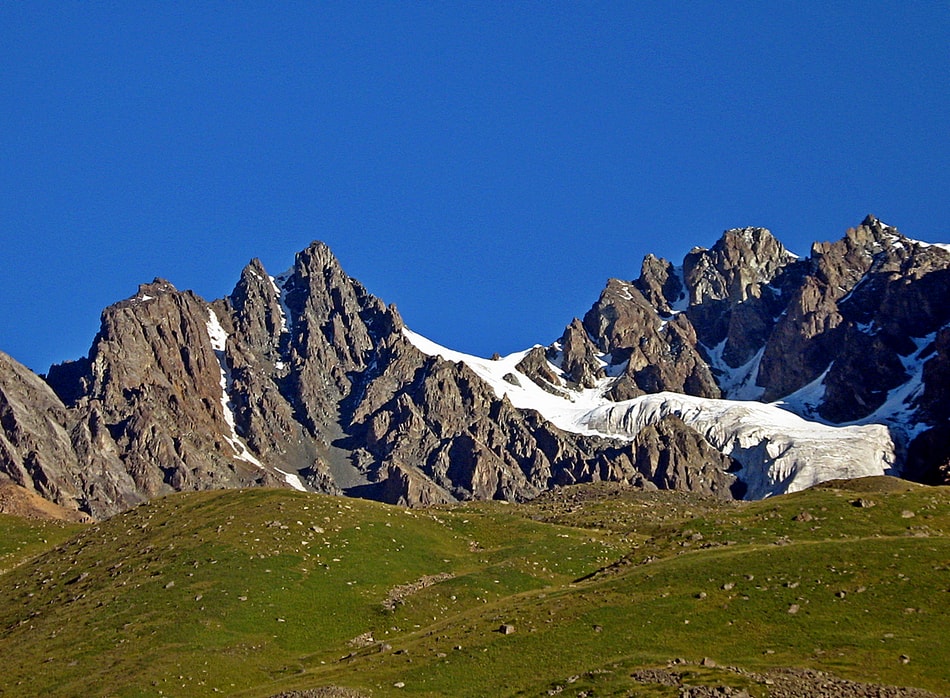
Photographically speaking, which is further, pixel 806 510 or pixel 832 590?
pixel 806 510

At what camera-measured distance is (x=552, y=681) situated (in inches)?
2179

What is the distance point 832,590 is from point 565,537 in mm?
32629

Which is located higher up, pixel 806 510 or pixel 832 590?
pixel 806 510

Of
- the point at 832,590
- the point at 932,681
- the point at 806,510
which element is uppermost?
the point at 806,510

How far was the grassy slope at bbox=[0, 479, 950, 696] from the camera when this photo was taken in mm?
58219

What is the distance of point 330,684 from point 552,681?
10.6 meters

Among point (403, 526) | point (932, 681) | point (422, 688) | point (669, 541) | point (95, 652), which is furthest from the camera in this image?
point (403, 526)

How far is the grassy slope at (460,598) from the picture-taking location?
5822cm

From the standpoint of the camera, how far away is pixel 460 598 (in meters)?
77.1

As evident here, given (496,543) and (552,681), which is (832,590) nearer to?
(552,681)

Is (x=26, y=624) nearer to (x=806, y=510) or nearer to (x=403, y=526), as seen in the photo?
(x=403, y=526)

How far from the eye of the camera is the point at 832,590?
6400cm

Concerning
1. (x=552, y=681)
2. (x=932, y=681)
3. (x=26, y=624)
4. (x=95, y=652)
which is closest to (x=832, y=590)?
(x=932, y=681)

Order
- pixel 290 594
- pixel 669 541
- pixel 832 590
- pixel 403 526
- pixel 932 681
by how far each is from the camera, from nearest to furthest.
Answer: pixel 932 681
pixel 832 590
pixel 290 594
pixel 669 541
pixel 403 526
